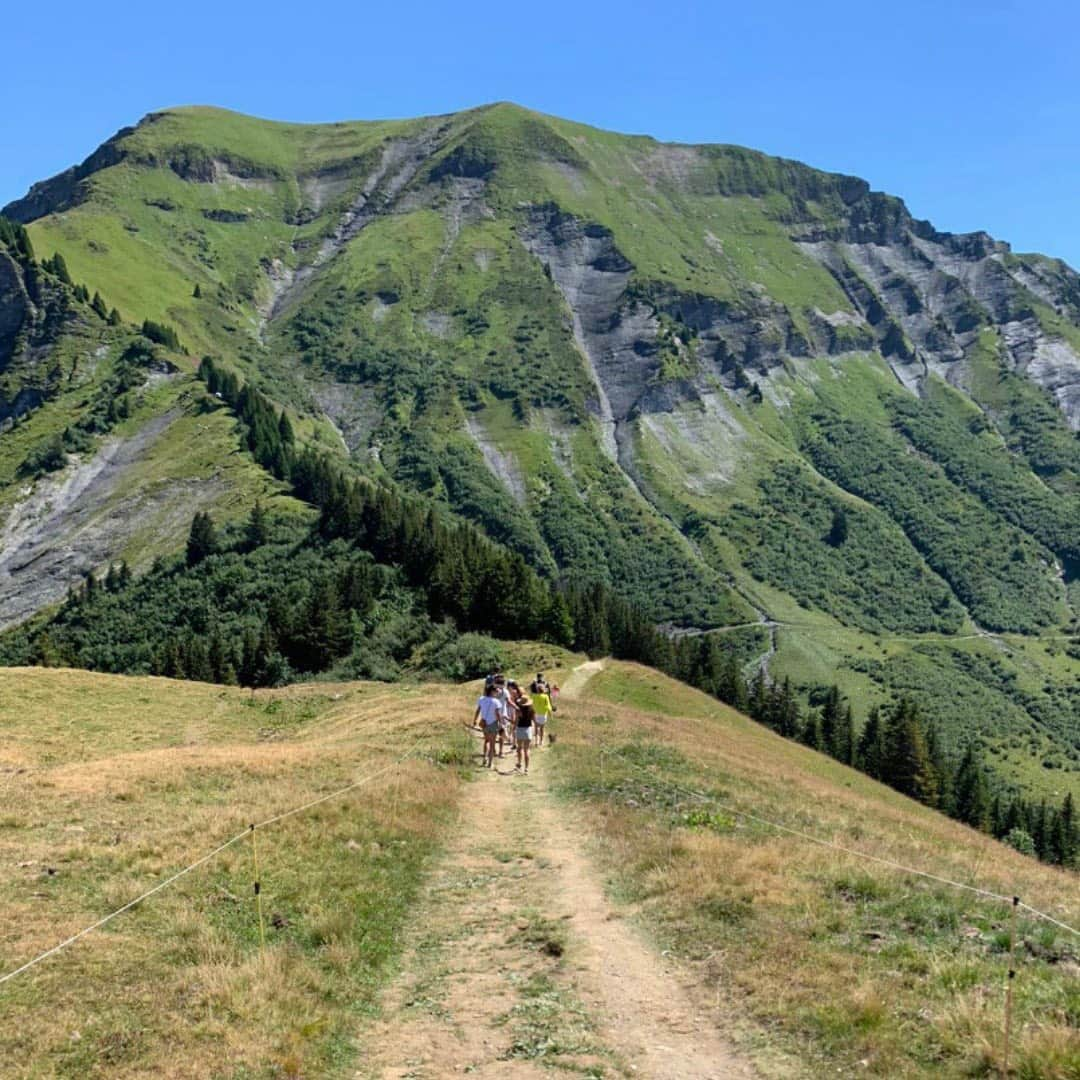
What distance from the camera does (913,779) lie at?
99.7 meters

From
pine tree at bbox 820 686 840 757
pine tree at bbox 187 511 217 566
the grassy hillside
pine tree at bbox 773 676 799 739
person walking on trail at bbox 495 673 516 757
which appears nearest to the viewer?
the grassy hillside

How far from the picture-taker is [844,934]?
13883mm

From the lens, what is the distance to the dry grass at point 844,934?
1012cm

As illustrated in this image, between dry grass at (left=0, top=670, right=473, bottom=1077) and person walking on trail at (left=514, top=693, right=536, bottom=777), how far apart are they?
327cm

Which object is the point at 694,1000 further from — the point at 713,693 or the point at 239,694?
the point at 713,693

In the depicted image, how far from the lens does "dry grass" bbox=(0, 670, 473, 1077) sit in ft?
34.0

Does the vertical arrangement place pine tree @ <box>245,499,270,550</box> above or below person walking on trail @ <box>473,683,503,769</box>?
above

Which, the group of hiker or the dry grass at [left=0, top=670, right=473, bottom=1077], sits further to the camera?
the group of hiker

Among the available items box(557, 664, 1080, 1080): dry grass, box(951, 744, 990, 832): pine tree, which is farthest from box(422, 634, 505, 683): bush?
box(951, 744, 990, 832): pine tree

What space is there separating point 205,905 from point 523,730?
19640 millimetres

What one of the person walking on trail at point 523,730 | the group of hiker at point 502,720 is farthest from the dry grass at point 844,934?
the group of hiker at point 502,720

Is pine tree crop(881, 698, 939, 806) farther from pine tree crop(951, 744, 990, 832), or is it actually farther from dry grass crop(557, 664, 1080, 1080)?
dry grass crop(557, 664, 1080, 1080)

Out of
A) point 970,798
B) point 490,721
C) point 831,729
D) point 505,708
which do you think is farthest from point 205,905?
point 831,729

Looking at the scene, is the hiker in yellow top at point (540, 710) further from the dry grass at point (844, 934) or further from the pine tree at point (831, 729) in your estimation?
the pine tree at point (831, 729)
